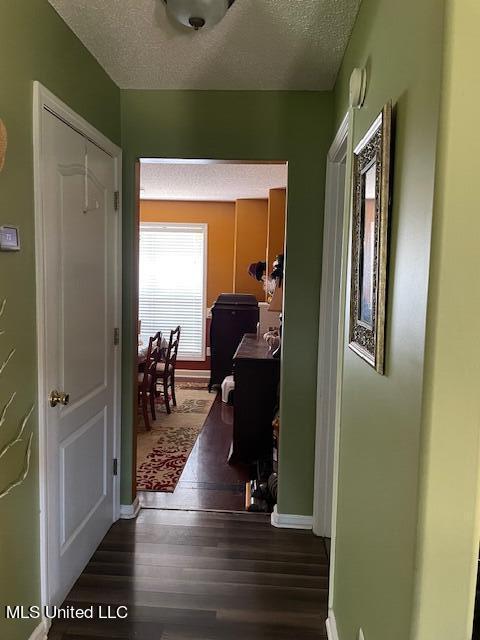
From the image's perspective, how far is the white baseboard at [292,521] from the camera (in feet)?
9.00

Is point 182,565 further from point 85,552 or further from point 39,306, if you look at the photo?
point 39,306

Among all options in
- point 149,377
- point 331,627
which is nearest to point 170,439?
point 149,377

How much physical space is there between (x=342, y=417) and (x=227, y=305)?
4.27 m

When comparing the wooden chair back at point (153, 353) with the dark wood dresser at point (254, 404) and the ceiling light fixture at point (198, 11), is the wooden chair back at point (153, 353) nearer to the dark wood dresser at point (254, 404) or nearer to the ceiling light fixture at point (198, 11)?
the dark wood dresser at point (254, 404)

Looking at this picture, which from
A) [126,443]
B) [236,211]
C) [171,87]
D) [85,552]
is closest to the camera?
[85,552]

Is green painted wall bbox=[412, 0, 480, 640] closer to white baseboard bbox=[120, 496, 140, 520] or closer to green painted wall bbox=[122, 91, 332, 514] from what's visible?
green painted wall bbox=[122, 91, 332, 514]

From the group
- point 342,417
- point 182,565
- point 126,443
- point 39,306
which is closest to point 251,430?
point 126,443

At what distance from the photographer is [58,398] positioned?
1.92 m

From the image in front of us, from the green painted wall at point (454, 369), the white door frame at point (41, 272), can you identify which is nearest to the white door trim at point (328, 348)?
the white door frame at point (41, 272)

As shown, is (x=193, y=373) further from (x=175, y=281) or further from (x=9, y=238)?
(x=9, y=238)

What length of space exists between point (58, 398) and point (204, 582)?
112cm

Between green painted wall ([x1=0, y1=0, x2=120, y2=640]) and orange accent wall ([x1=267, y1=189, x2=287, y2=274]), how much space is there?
357 centimetres

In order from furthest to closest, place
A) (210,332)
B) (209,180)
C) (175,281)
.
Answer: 1. (175,281)
2. (210,332)
3. (209,180)

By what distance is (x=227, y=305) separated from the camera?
6047 mm
